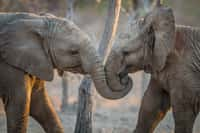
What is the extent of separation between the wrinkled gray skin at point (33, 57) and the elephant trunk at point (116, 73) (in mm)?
83

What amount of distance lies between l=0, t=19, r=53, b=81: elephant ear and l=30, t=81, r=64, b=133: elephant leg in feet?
1.49

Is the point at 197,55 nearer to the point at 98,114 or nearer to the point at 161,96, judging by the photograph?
the point at 161,96

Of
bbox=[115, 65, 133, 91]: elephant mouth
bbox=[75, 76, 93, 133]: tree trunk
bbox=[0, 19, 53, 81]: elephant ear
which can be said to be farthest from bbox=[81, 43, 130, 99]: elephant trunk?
bbox=[75, 76, 93, 133]: tree trunk

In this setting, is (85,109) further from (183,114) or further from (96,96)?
(96,96)

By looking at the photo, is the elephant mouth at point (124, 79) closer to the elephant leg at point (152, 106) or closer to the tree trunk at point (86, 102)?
the elephant leg at point (152, 106)

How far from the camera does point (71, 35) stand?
7.93m

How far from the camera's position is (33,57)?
25.7ft

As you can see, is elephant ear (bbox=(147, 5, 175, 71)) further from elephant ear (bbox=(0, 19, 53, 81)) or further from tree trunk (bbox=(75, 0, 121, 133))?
tree trunk (bbox=(75, 0, 121, 133))

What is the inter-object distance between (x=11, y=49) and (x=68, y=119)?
3448 mm

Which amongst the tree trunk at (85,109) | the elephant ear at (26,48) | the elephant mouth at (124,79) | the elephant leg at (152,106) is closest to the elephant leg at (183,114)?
the elephant leg at (152,106)

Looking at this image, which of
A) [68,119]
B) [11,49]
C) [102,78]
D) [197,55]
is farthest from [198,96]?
[68,119]

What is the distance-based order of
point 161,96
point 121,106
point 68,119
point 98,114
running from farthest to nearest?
point 121,106 < point 98,114 < point 68,119 < point 161,96

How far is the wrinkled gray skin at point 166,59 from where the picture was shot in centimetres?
784

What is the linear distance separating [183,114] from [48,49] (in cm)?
179
